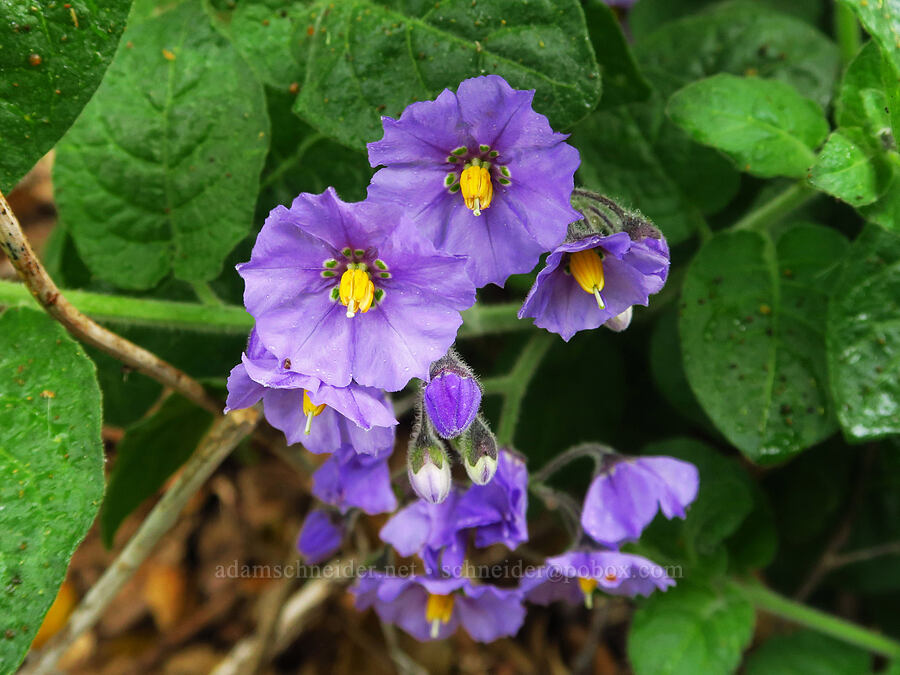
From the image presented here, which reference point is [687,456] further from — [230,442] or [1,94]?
[1,94]

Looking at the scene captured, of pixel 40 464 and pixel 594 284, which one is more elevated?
pixel 594 284

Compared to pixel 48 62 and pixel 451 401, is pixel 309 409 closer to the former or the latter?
pixel 451 401

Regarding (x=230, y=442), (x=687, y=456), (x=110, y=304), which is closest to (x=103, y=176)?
(x=110, y=304)

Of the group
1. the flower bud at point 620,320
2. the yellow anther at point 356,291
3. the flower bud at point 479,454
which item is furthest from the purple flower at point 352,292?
the flower bud at point 620,320

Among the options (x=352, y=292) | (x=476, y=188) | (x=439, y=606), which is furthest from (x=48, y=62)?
(x=439, y=606)

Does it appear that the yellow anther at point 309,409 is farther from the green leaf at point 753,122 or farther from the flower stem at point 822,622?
the flower stem at point 822,622

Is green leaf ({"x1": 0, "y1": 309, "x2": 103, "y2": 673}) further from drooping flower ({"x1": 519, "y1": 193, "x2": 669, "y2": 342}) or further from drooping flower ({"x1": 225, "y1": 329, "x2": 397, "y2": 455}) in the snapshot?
drooping flower ({"x1": 519, "y1": 193, "x2": 669, "y2": 342})
